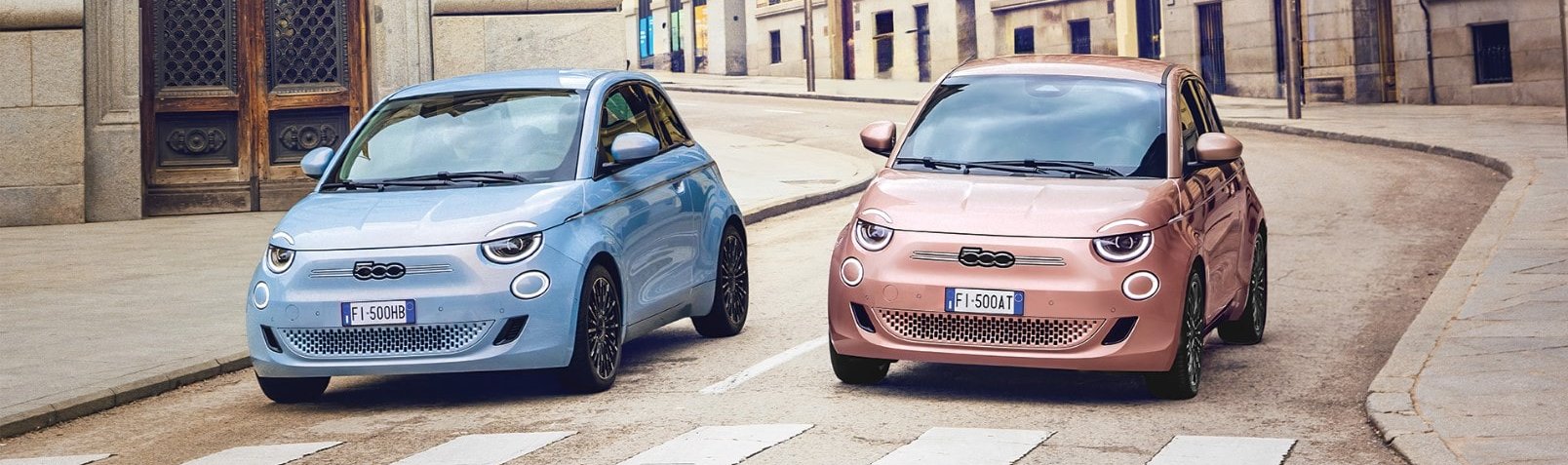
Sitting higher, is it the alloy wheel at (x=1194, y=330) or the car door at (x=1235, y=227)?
the car door at (x=1235, y=227)

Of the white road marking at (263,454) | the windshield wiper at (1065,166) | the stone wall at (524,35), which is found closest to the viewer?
the white road marking at (263,454)

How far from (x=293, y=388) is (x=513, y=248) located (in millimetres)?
1285

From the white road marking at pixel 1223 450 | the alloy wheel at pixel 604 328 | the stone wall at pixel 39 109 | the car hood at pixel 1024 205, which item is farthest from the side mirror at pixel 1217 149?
the stone wall at pixel 39 109

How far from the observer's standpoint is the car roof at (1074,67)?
954 cm

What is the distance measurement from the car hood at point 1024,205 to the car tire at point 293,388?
2.62m

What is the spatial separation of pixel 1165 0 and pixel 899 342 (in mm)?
32022

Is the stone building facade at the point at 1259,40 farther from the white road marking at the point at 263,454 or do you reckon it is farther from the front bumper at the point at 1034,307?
the white road marking at the point at 263,454

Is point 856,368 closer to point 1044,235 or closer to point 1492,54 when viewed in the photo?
point 1044,235

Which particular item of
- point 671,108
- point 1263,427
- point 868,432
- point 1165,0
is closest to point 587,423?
point 868,432

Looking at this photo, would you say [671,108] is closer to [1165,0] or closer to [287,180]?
[287,180]

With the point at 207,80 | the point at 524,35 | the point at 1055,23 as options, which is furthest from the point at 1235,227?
the point at 1055,23

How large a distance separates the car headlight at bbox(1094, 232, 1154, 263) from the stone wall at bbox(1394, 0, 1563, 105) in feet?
76.4

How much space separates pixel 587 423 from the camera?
812cm

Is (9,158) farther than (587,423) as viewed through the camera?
Yes
